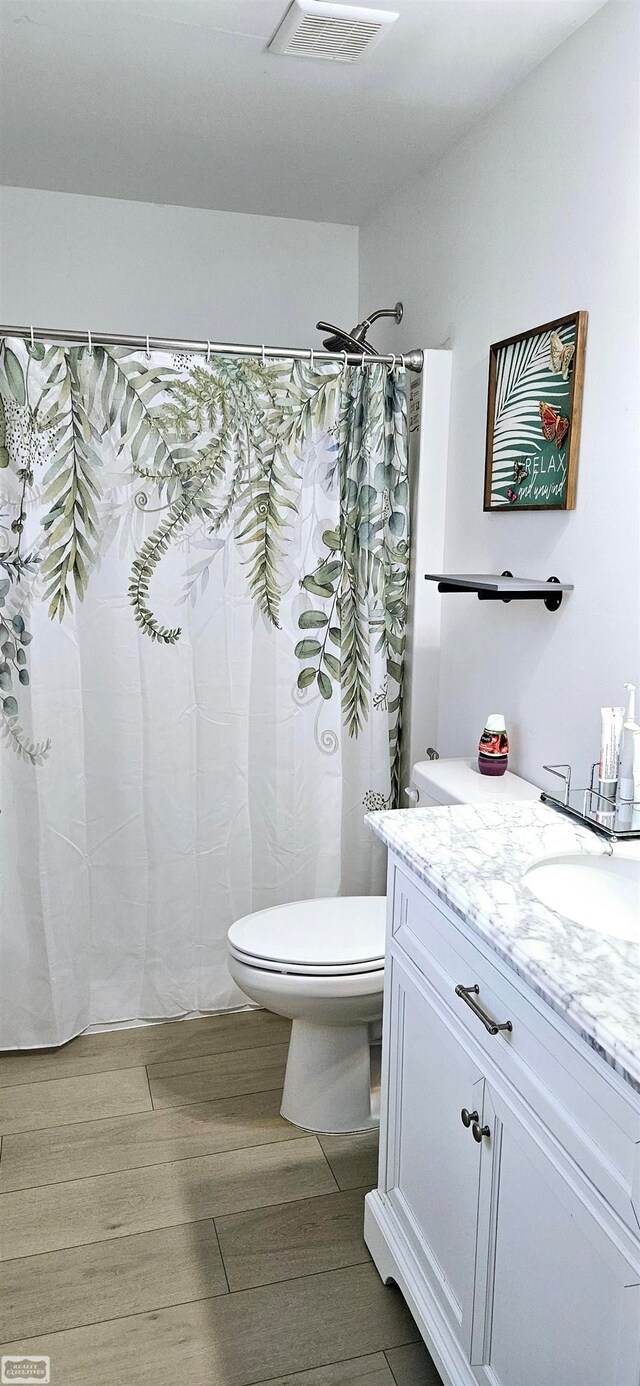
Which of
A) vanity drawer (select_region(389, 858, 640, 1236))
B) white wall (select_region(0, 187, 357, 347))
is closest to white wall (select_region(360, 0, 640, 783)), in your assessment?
white wall (select_region(0, 187, 357, 347))

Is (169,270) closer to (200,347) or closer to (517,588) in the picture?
(200,347)

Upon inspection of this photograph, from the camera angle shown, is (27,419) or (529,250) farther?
(27,419)

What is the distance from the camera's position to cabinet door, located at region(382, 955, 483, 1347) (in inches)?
51.4

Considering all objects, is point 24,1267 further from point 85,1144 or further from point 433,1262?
point 433,1262

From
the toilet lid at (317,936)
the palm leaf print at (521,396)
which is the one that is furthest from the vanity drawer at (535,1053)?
the palm leaf print at (521,396)

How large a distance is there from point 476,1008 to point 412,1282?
23.0 inches

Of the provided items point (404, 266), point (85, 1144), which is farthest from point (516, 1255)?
point (404, 266)

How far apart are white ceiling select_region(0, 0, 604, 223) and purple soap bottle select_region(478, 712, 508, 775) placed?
136 cm

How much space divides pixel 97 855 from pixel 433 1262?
133cm

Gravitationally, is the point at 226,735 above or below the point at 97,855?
above

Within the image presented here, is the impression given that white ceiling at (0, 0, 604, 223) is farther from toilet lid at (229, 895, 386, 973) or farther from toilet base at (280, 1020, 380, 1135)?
toilet base at (280, 1020, 380, 1135)

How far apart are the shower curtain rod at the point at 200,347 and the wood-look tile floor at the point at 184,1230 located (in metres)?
1.75

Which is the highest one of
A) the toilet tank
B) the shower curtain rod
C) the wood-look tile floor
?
the shower curtain rod

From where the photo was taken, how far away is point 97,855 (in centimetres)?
244
